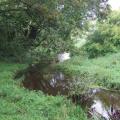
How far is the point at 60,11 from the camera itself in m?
18.3

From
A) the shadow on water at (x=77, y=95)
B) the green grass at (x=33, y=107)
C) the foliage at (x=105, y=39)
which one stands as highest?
the foliage at (x=105, y=39)

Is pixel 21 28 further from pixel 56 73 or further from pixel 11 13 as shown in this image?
pixel 56 73

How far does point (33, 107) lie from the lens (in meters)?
11.9

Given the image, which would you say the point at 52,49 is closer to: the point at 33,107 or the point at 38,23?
the point at 38,23

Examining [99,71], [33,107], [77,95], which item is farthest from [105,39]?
[33,107]

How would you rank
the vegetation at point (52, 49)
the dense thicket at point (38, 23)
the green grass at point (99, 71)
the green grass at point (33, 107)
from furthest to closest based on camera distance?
the dense thicket at point (38, 23)
the green grass at point (99, 71)
the vegetation at point (52, 49)
the green grass at point (33, 107)

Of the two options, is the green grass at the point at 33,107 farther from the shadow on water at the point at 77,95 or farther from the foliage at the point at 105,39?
the foliage at the point at 105,39

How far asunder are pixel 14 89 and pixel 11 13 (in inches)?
386

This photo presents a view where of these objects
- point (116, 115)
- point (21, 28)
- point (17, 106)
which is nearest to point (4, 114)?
point (17, 106)

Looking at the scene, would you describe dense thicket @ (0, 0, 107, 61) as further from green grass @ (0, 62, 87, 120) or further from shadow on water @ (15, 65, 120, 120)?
green grass @ (0, 62, 87, 120)

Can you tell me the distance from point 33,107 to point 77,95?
3077mm

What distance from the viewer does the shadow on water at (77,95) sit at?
500 inches

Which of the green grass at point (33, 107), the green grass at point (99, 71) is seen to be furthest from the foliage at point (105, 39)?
the green grass at point (33, 107)

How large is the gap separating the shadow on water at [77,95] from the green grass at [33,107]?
0.74 meters
